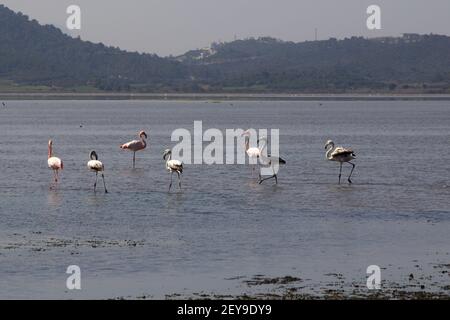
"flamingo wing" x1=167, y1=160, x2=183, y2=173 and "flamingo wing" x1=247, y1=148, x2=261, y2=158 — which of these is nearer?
"flamingo wing" x1=167, y1=160, x2=183, y2=173

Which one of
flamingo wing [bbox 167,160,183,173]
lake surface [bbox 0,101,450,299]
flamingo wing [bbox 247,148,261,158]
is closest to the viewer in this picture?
lake surface [bbox 0,101,450,299]

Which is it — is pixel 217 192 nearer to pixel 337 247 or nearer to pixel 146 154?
pixel 337 247

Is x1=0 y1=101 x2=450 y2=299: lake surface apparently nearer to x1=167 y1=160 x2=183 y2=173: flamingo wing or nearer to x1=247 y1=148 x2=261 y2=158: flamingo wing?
x1=167 y1=160 x2=183 y2=173: flamingo wing

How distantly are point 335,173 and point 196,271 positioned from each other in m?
15.1

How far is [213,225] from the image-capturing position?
19875 mm

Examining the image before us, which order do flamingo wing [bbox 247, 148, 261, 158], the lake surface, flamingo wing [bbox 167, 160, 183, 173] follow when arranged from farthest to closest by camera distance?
1. flamingo wing [bbox 247, 148, 261, 158]
2. flamingo wing [bbox 167, 160, 183, 173]
3. the lake surface

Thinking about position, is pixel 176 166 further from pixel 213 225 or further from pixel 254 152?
pixel 213 225

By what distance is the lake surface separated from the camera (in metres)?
15.3

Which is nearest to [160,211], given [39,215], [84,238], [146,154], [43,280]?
[39,215]

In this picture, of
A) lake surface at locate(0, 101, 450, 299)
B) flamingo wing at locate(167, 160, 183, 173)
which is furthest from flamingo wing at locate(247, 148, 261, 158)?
flamingo wing at locate(167, 160, 183, 173)

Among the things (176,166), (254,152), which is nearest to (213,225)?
(176,166)

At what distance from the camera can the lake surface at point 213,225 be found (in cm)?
1527

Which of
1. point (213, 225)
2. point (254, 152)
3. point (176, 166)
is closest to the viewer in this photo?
point (213, 225)
